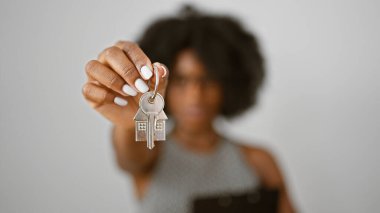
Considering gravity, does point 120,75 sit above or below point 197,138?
above

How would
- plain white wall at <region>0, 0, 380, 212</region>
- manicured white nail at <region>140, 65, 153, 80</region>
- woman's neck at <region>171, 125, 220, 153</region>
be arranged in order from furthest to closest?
woman's neck at <region>171, 125, 220, 153</region> → plain white wall at <region>0, 0, 380, 212</region> → manicured white nail at <region>140, 65, 153, 80</region>

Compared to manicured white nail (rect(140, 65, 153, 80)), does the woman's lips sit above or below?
below

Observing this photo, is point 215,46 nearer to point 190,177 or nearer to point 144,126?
point 190,177

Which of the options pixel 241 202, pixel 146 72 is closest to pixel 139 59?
pixel 146 72

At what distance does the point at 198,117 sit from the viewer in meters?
0.97

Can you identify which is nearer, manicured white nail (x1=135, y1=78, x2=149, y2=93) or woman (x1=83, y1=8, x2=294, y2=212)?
manicured white nail (x1=135, y1=78, x2=149, y2=93)

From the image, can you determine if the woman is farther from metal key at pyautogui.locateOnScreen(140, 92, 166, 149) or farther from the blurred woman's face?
metal key at pyautogui.locateOnScreen(140, 92, 166, 149)

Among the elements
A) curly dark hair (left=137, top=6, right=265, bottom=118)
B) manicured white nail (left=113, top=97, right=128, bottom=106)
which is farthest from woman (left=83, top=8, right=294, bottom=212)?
manicured white nail (left=113, top=97, right=128, bottom=106)

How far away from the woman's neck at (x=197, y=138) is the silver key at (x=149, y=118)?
0.61 meters

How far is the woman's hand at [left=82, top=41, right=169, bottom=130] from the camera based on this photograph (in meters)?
0.41

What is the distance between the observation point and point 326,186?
3.91ft

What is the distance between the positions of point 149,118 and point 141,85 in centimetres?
4

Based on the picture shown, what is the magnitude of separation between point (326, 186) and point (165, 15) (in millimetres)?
728

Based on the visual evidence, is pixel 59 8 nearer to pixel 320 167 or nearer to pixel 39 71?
pixel 39 71
